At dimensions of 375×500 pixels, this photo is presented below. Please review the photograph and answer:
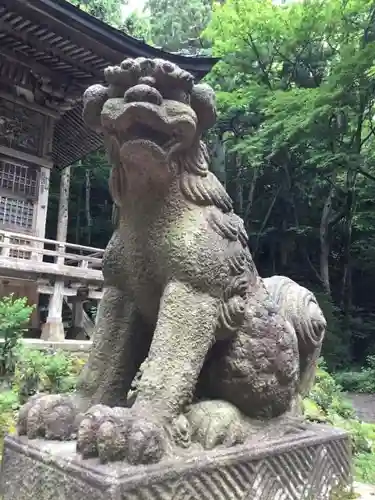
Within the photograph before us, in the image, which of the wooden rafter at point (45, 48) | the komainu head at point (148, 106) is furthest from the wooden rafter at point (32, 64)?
the komainu head at point (148, 106)

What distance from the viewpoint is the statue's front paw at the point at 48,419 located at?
71.6 inches

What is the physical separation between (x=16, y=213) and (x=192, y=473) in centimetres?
951

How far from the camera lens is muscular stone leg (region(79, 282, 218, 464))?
1510mm

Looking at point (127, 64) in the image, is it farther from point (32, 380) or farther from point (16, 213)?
point (16, 213)

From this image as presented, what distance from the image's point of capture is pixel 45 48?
884 cm

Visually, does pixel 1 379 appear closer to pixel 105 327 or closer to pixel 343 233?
pixel 105 327

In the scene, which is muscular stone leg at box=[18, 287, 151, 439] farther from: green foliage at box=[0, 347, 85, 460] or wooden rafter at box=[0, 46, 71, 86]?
wooden rafter at box=[0, 46, 71, 86]

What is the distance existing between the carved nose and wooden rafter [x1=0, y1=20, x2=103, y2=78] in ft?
24.3

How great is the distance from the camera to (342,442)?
7.57 ft

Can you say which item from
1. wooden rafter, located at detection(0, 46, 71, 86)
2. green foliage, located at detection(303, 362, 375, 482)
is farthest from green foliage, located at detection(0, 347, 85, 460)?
wooden rafter, located at detection(0, 46, 71, 86)

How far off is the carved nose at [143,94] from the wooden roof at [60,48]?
674cm

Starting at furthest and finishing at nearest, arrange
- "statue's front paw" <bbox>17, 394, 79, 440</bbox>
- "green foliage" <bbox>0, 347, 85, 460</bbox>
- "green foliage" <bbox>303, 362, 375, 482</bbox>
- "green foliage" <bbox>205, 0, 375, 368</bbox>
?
1. "green foliage" <bbox>205, 0, 375, 368</bbox>
2. "green foliage" <bbox>0, 347, 85, 460</bbox>
3. "green foliage" <bbox>303, 362, 375, 482</bbox>
4. "statue's front paw" <bbox>17, 394, 79, 440</bbox>

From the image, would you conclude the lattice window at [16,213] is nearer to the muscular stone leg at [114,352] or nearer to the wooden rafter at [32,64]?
the wooden rafter at [32,64]

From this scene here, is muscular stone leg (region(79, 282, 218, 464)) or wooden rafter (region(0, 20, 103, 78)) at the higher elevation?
wooden rafter (region(0, 20, 103, 78))
